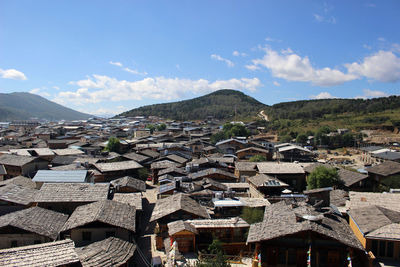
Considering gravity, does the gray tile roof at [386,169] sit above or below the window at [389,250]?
above

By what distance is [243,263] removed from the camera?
15.2 metres

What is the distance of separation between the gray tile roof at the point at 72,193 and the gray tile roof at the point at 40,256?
8911 mm

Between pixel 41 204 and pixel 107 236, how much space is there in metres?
6.86

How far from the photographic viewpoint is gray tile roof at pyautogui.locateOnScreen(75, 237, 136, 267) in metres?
12.9

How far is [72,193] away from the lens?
20797 mm

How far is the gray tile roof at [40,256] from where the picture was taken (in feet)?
34.8

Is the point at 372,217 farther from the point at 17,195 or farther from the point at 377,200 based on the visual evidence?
the point at 17,195

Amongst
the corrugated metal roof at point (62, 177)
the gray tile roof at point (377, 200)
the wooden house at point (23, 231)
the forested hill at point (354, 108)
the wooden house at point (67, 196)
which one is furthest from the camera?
the forested hill at point (354, 108)

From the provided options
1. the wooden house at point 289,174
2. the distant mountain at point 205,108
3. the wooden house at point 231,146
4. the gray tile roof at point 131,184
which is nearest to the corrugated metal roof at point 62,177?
the gray tile roof at point 131,184

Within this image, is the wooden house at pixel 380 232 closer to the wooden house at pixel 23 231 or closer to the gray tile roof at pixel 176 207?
the gray tile roof at pixel 176 207

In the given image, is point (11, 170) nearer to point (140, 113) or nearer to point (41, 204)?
point (41, 204)

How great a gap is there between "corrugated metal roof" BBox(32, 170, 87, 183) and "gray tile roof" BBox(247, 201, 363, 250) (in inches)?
675

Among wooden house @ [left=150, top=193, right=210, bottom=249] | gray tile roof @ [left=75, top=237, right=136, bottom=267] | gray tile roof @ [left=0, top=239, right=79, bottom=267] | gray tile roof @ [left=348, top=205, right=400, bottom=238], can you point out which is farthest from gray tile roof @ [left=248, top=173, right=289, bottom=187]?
gray tile roof @ [left=0, top=239, right=79, bottom=267]

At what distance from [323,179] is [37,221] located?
23.0m
